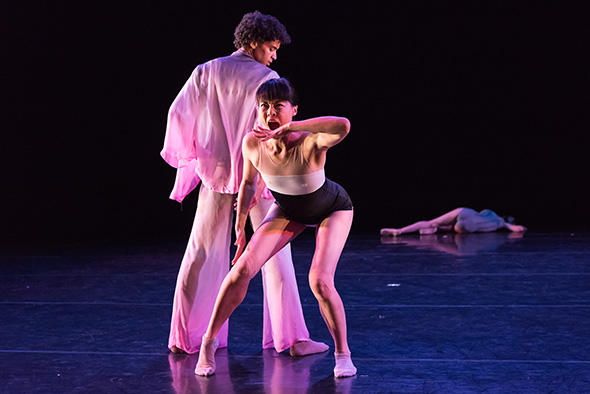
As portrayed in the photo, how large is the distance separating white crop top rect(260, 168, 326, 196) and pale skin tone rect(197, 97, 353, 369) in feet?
0.05

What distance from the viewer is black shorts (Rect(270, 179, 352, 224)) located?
2227 millimetres

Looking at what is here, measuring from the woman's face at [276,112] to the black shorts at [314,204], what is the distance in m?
0.23

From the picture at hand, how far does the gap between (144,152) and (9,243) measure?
211 centimetres

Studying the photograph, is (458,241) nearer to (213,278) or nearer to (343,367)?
(213,278)

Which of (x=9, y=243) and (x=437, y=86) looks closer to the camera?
(x=9, y=243)

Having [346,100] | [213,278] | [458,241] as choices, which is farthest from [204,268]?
[346,100]

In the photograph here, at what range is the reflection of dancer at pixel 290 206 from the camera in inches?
85.1

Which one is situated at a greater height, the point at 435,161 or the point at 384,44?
the point at 384,44

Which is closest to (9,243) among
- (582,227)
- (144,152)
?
(144,152)

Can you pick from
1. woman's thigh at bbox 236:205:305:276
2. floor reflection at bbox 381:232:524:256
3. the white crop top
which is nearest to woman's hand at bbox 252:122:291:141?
the white crop top

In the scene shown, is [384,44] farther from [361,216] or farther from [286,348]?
[286,348]

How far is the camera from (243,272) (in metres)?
2.19

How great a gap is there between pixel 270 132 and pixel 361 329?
102 centimetres

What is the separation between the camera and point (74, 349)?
2.57 meters
